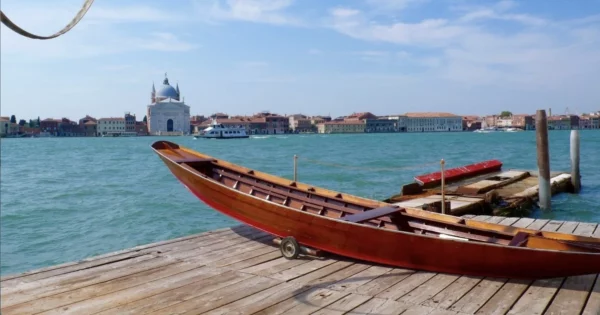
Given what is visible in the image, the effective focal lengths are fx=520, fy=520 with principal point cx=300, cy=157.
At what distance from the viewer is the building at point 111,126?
526ft

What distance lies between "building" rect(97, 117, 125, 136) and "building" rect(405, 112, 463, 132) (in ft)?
304

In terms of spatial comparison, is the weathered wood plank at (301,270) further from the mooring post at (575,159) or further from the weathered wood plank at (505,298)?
the mooring post at (575,159)

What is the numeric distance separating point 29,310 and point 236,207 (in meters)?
3.29

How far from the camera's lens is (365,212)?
6.40 meters

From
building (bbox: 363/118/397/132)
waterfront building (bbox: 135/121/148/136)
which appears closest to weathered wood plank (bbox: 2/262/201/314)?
building (bbox: 363/118/397/132)

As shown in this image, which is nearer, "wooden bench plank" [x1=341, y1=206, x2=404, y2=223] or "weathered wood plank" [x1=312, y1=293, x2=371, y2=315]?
"weathered wood plank" [x1=312, y1=293, x2=371, y2=315]

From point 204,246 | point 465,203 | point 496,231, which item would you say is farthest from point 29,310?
point 465,203

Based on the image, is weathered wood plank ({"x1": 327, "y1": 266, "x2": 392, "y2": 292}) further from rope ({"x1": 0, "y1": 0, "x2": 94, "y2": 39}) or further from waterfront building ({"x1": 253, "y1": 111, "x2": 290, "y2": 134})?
waterfront building ({"x1": 253, "y1": 111, "x2": 290, "y2": 134})

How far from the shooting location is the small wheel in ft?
20.8

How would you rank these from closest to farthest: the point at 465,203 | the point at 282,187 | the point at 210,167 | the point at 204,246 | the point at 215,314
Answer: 1. the point at 215,314
2. the point at 204,246
3. the point at 282,187
4. the point at 210,167
5. the point at 465,203

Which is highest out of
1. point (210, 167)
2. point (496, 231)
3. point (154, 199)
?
point (210, 167)

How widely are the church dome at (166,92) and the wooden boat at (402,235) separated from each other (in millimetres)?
156768

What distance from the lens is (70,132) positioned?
162 meters

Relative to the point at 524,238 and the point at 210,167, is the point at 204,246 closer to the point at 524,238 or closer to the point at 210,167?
the point at 210,167
